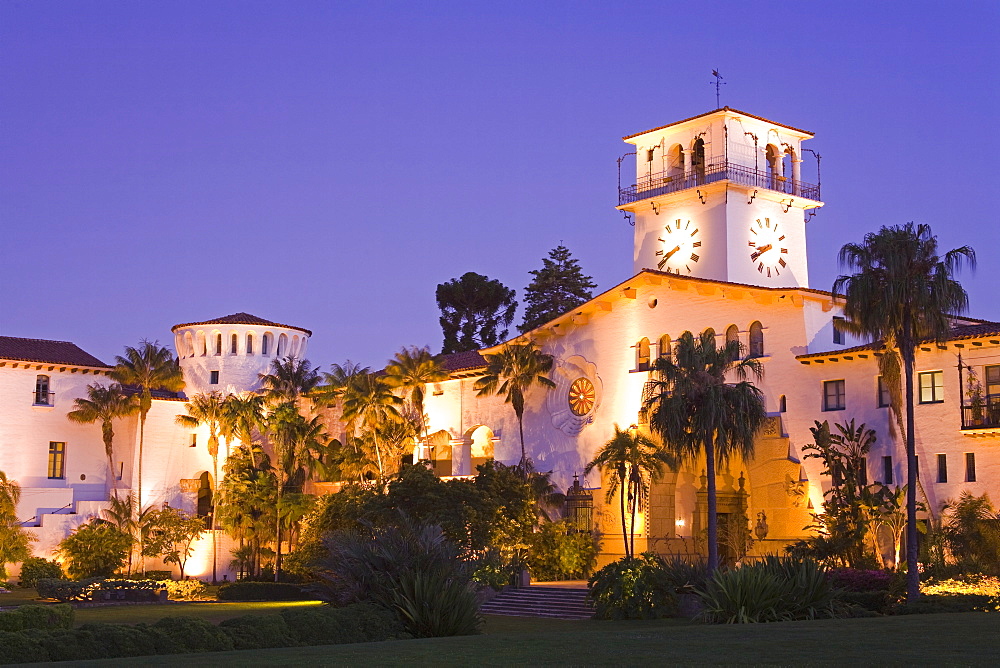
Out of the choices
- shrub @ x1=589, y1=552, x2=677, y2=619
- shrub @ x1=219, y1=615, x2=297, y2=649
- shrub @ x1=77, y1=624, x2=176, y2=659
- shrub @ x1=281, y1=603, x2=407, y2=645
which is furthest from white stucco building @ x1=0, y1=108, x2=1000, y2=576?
shrub @ x1=77, y1=624, x2=176, y2=659

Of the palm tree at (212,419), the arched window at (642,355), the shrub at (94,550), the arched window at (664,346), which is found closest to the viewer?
the arched window at (664,346)

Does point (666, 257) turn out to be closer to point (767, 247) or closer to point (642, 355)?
point (767, 247)

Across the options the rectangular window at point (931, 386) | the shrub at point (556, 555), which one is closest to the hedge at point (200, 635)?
the rectangular window at point (931, 386)

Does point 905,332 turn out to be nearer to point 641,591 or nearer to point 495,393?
point 641,591

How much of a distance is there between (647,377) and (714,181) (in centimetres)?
1062

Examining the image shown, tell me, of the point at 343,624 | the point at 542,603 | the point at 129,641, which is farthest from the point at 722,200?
the point at 129,641

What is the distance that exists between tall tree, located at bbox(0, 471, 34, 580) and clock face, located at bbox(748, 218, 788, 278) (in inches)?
1427

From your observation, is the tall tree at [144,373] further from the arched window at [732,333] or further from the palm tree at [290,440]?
the arched window at [732,333]

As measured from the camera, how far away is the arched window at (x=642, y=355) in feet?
173

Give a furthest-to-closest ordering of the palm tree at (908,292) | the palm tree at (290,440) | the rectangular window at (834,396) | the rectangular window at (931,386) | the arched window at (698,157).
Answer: the palm tree at (290,440), the arched window at (698,157), the rectangular window at (834,396), the rectangular window at (931,386), the palm tree at (908,292)

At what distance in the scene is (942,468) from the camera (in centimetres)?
4175

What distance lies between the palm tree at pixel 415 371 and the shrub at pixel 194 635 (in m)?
40.0

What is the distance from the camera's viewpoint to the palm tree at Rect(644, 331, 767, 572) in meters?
39.1

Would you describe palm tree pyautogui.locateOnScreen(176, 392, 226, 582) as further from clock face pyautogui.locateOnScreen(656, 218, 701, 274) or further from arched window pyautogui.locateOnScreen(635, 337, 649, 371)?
clock face pyautogui.locateOnScreen(656, 218, 701, 274)
